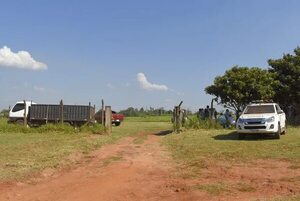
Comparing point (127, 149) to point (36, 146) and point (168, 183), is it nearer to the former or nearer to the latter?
point (36, 146)

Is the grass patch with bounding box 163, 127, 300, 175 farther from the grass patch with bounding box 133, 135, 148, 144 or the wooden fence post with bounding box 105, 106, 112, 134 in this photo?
the wooden fence post with bounding box 105, 106, 112, 134

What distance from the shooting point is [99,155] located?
16.3 meters

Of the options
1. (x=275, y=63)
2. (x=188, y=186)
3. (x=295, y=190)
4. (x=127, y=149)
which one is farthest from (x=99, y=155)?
(x=275, y=63)

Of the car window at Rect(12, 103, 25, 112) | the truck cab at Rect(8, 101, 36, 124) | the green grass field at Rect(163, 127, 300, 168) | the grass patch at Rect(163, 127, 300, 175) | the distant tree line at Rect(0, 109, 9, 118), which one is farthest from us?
the distant tree line at Rect(0, 109, 9, 118)

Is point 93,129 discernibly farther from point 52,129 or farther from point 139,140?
point 139,140

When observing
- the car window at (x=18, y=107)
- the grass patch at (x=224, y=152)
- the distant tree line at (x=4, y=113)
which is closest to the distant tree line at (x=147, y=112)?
the distant tree line at (x=4, y=113)

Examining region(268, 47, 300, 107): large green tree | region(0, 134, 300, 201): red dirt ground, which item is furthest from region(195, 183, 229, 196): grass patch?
region(268, 47, 300, 107): large green tree

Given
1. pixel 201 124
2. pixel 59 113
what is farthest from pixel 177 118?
pixel 59 113

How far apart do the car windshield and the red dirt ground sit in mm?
9032

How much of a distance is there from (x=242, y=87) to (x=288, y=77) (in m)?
4.25

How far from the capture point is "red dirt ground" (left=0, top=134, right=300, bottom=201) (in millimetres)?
9422

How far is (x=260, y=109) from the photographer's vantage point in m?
22.6

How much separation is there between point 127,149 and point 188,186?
8.11 m

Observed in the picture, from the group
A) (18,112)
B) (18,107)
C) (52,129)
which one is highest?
(18,107)
